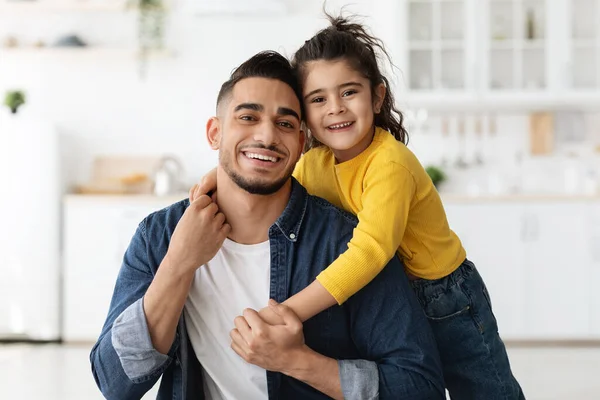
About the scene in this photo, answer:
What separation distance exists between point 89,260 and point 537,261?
292 cm

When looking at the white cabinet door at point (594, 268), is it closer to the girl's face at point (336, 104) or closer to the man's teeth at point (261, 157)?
the girl's face at point (336, 104)

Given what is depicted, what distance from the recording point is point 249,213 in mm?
1569

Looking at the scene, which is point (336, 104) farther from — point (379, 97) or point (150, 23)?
point (150, 23)

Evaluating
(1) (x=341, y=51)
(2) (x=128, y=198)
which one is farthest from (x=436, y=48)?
(1) (x=341, y=51)

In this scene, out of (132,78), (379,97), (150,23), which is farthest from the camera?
(132,78)

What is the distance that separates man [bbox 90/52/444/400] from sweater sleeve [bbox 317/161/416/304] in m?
0.05

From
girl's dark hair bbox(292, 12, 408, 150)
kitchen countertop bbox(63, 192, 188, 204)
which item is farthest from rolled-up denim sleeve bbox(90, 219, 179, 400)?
kitchen countertop bbox(63, 192, 188, 204)

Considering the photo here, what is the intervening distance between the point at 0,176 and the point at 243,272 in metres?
3.64

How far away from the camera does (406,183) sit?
66.9 inches

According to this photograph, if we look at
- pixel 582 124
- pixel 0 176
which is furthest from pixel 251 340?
pixel 582 124

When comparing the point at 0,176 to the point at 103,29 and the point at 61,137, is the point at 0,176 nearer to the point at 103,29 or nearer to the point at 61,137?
the point at 61,137

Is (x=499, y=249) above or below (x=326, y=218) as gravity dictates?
below

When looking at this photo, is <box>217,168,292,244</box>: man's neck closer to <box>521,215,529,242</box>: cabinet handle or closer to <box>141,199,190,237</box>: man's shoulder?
<box>141,199,190,237</box>: man's shoulder

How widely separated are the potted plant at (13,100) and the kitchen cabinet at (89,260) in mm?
846
